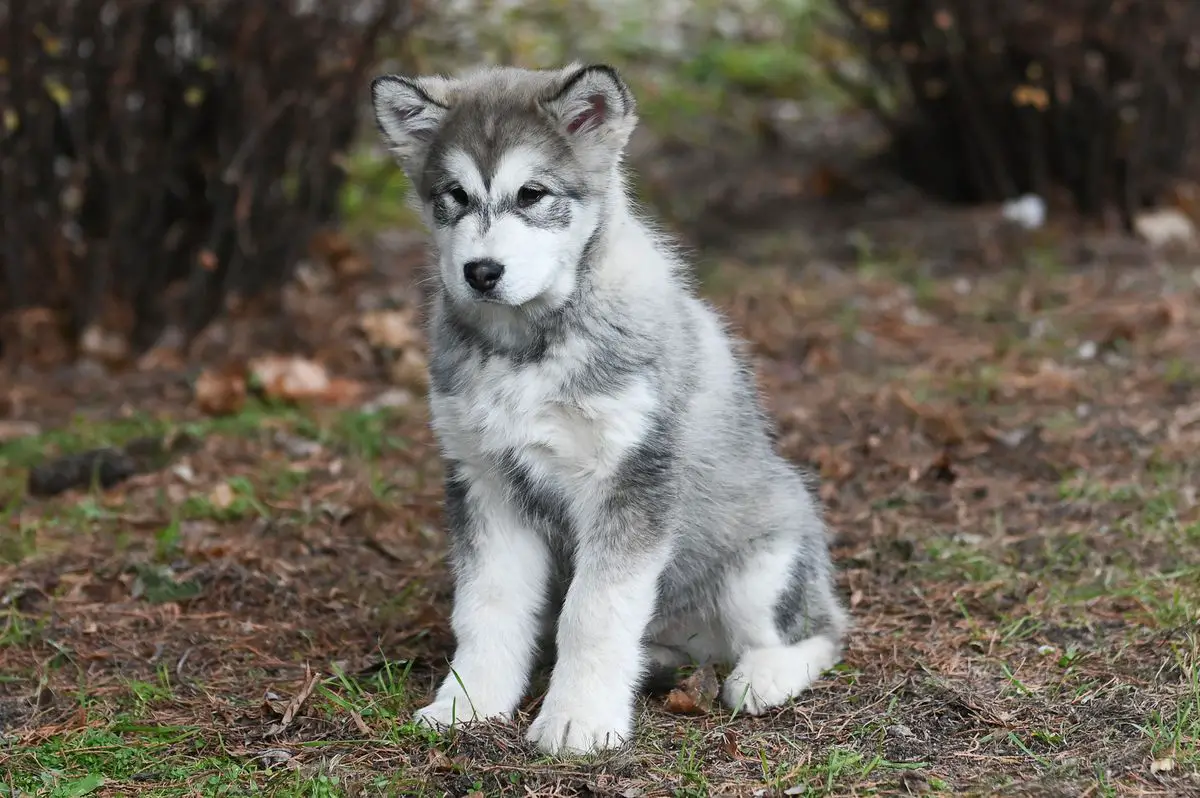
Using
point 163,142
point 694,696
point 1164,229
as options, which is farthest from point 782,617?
point 1164,229

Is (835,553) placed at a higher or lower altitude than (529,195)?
lower

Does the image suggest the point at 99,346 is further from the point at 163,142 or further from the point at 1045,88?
the point at 1045,88

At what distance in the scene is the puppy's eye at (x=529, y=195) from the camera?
11.9 feet

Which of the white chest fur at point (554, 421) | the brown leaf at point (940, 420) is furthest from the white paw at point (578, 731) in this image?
the brown leaf at point (940, 420)

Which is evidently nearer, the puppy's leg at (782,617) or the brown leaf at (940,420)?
the puppy's leg at (782,617)

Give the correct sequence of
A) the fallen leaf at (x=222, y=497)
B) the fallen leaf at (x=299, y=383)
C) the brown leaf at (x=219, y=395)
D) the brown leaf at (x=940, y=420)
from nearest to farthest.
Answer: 1. the fallen leaf at (x=222, y=497)
2. the brown leaf at (x=940, y=420)
3. the brown leaf at (x=219, y=395)
4. the fallen leaf at (x=299, y=383)

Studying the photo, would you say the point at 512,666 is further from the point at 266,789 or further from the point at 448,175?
the point at 448,175

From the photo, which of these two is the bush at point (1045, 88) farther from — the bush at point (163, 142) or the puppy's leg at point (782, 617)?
the puppy's leg at point (782, 617)

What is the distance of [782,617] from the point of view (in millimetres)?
4152

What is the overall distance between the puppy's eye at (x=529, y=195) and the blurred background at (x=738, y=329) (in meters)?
1.35

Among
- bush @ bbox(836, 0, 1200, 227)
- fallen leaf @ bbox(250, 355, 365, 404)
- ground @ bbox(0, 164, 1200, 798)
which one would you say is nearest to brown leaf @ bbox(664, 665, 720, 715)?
ground @ bbox(0, 164, 1200, 798)

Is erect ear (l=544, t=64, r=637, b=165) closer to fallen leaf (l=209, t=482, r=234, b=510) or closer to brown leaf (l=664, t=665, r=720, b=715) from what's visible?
brown leaf (l=664, t=665, r=720, b=715)

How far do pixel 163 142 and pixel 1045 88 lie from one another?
4628 millimetres

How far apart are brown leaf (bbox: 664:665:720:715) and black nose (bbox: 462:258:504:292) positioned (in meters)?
1.21
